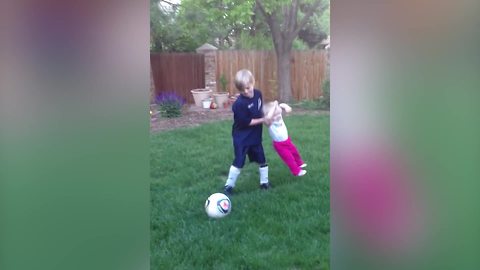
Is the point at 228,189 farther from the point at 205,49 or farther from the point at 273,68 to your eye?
the point at 205,49

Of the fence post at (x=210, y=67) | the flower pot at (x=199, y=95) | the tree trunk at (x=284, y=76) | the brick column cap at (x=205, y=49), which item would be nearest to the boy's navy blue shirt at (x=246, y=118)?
the flower pot at (x=199, y=95)

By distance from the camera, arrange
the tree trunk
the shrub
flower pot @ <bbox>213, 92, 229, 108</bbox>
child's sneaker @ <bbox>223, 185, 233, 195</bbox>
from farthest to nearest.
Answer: the tree trunk
flower pot @ <bbox>213, 92, 229, 108</bbox>
the shrub
child's sneaker @ <bbox>223, 185, 233, 195</bbox>

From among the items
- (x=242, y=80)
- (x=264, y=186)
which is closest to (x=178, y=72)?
(x=242, y=80)

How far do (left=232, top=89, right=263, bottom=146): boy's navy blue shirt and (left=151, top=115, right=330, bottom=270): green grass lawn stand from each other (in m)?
0.40

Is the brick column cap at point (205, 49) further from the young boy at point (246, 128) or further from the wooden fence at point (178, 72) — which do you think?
the young boy at point (246, 128)

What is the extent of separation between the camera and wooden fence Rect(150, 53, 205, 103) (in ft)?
41.7

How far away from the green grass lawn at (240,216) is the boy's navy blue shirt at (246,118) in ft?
1.30

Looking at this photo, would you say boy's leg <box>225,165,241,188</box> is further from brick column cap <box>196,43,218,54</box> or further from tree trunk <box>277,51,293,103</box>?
brick column cap <box>196,43,218,54</box>

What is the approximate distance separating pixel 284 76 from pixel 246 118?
8291 mm

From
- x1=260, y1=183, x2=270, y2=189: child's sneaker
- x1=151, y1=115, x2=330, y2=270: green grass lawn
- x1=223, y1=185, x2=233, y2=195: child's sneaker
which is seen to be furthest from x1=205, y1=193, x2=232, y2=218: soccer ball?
x1=260, y1=183, x2=270, y2=189: child's sneaker

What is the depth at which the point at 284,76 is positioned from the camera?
12.3m
